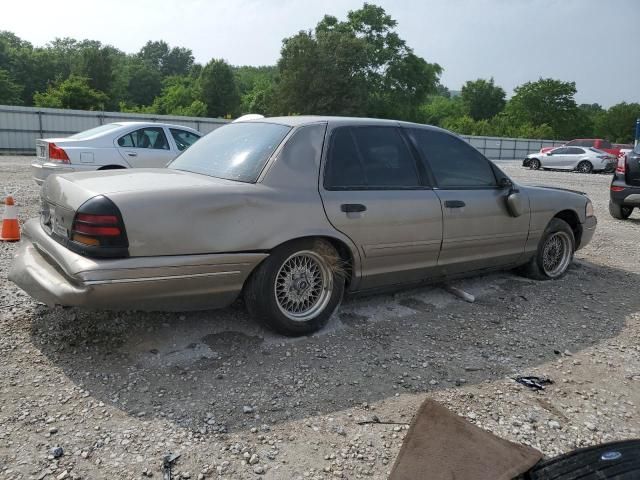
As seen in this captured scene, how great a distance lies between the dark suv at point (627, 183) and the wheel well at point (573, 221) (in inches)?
194

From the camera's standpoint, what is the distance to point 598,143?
29.6m

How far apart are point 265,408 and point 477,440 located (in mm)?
1117

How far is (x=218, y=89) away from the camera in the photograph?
61.1 m

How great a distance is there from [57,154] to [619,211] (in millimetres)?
10268

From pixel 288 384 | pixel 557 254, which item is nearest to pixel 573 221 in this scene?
pixel 557 254

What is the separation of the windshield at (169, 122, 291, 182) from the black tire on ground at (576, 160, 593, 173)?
→ 2623 centimetres

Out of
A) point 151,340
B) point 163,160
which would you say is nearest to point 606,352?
point 151,340

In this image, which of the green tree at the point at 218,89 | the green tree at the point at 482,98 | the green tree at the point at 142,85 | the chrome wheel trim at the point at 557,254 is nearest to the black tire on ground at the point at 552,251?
the chrome wheel trim at the point at 557,254

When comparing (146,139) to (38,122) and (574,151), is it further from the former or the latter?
(574,151)

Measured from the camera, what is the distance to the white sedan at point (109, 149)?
27.3 ft

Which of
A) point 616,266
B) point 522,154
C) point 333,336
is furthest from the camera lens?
point 522,154

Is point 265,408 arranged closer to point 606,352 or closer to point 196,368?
point 196,368

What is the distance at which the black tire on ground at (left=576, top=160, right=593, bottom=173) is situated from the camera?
86.3 ft

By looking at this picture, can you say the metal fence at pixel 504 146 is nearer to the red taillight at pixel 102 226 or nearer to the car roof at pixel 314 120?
the car roof at pixel 314 120
